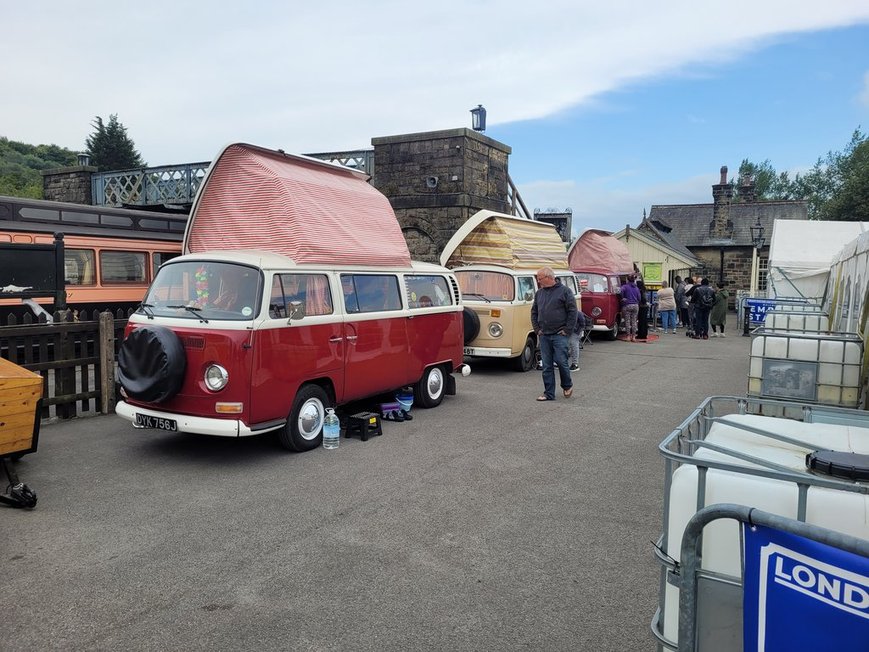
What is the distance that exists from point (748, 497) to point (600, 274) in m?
17.0

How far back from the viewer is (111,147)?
6544cm

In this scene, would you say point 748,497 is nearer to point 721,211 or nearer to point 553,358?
point 553,358

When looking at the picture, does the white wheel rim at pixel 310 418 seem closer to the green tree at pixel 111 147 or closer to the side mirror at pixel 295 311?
the side mirror at pixel 295 311

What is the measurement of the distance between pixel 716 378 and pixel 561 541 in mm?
8961

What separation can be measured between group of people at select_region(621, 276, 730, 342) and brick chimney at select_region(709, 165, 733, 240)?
22.4 metres

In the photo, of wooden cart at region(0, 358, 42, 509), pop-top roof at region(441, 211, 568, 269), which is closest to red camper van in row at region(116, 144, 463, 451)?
wooden cart at region(0, 358, 42, 509)

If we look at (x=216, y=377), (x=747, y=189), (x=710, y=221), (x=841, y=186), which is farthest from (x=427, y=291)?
(x=841, y=186)

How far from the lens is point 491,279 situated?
12.5 meters

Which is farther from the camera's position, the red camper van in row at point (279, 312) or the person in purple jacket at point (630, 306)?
the person in purple jacket at point (630, 306)

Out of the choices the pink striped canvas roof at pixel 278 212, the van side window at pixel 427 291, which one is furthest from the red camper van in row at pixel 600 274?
the pink striped canvas roof at pixel 278 212

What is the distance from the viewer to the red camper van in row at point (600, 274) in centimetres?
1834

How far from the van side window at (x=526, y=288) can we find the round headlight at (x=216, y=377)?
7447 mm

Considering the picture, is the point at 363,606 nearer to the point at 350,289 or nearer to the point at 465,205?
the point at 350,289

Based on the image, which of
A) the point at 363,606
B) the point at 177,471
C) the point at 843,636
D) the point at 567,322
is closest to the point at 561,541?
the point at 363,606
